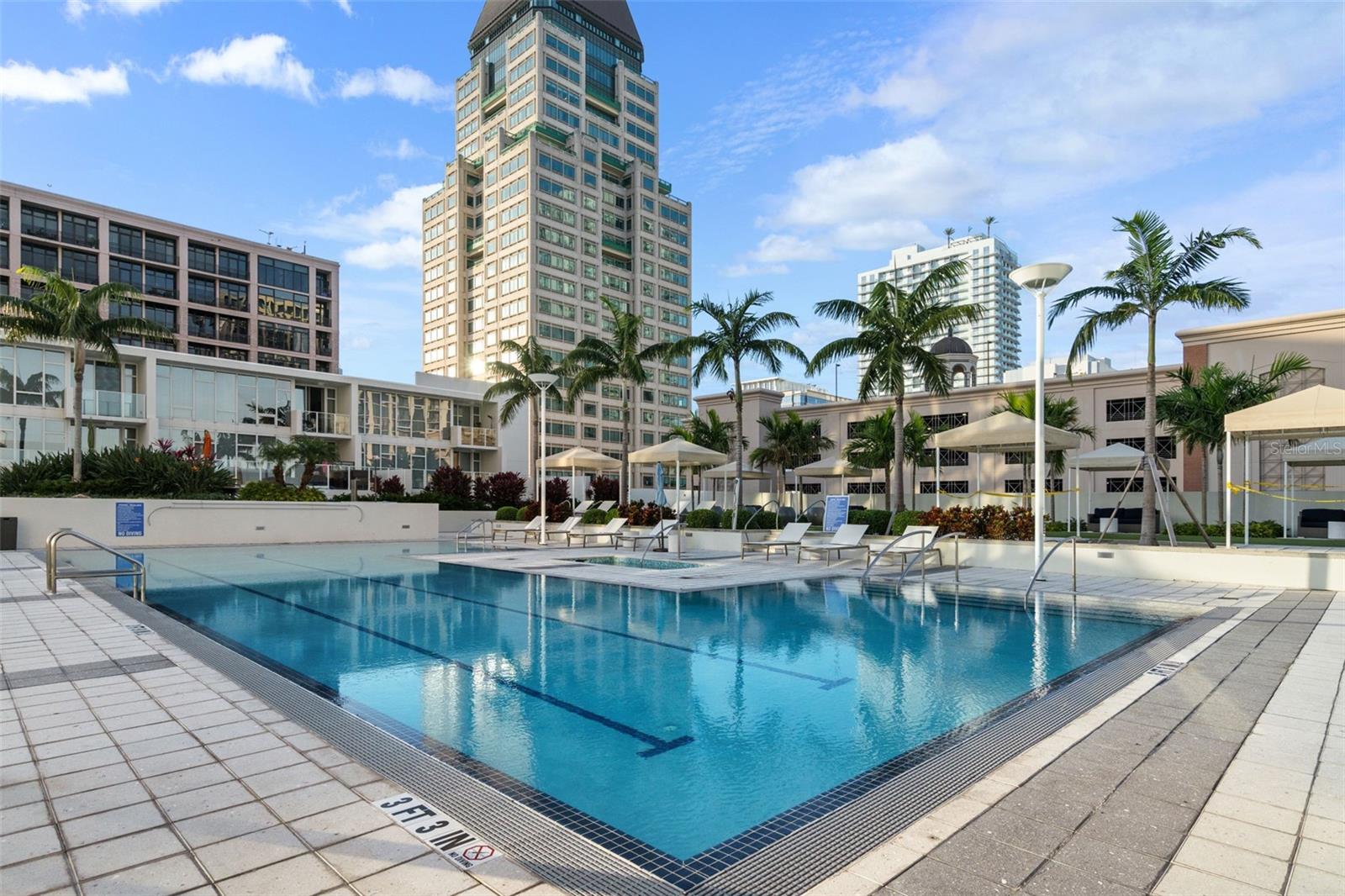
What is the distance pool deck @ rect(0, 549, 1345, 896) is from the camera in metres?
2.47

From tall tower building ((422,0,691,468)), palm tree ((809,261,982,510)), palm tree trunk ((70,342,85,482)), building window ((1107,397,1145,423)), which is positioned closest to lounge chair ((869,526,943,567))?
palm tree ((809,261,982,510))

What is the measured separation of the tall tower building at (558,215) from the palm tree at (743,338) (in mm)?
47646

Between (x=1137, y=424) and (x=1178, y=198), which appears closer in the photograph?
(x=1178, y=198)

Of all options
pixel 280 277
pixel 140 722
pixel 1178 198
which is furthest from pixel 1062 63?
pixel 280 277

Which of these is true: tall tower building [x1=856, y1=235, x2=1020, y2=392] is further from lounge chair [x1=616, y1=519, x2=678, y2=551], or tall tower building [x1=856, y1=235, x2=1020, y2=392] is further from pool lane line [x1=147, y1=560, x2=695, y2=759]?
pool lane line [x1=147, y1=560, x2=695, y2=759]

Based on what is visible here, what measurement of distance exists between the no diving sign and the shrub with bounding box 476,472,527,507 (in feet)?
93.6

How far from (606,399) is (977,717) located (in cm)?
7224

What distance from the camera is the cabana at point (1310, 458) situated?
66.9ft

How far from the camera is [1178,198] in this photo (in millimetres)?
12594

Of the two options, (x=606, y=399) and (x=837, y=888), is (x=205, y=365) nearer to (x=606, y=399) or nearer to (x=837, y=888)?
(x=837, y=888)

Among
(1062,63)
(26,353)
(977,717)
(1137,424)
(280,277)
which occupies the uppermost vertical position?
(280,277)

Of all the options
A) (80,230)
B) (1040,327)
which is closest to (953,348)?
(1040,327)

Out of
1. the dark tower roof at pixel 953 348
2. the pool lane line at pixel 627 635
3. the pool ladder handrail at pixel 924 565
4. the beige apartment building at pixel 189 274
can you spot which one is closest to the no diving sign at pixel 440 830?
the pool lane line at pixel 627 635

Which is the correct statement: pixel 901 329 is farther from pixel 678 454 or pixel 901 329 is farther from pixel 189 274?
pixel 189 274
